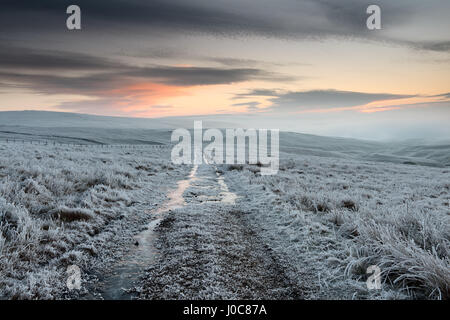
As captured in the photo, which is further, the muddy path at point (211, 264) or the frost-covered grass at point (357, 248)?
the muddy path at point (211, 264)

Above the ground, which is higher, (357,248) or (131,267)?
(357,248)

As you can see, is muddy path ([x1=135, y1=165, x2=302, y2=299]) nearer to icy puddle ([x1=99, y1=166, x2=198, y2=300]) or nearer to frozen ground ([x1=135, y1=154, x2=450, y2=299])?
frozen ground ([x1=135, y1=154, x2=450, y2=299])

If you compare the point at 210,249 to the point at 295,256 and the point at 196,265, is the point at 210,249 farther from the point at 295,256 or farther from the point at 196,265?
the point at 295,256

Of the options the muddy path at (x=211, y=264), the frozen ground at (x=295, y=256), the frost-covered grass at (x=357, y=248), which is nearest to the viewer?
the frost-covered grass at (x=357, y=248)

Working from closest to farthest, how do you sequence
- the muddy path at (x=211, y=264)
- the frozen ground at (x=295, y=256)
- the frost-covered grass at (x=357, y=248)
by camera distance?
1. the frost-covered grass at (x=357, y=248)
2. the frozen ground at (x=295, y=256)
3. the muddy path at (x=211, y=264)

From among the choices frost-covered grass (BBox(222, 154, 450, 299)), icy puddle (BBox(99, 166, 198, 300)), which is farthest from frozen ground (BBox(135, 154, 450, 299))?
icy puddle (BBox(99, 166, 198, 300))

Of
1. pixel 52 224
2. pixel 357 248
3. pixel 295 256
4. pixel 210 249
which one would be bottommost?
pixel 295 256

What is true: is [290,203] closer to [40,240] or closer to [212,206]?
[212,206]

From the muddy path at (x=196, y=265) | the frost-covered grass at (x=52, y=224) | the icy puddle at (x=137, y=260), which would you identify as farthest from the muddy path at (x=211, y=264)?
the frost-covered grass at (x=52, y=224)

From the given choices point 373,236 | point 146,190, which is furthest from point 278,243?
point 146,190

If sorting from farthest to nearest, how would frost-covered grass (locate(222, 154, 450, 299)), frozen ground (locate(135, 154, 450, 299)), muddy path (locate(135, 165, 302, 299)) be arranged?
muddy path (locate(135, 165, 302, 299)), frozen ground (locate(135, 154, 450, 299)), frost-covered grass (locate(222, 154, 450, 299))

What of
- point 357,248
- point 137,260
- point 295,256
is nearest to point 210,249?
point 137,260

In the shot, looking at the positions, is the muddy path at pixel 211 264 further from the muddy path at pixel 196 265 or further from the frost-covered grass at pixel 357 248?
the frost-covered grass at pixel 357 248
